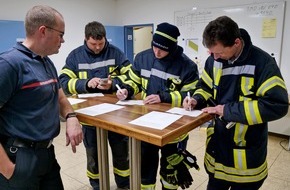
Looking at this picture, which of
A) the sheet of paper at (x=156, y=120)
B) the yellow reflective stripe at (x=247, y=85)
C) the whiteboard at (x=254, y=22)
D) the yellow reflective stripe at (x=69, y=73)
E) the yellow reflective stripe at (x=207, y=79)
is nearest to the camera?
the sheet of paper at (x=156, y=120)

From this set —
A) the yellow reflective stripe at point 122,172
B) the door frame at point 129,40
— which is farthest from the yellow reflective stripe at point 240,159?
the door frame at point 129,40

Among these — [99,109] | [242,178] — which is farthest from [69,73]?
[242,178]

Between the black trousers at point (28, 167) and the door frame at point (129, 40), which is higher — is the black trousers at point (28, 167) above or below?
below

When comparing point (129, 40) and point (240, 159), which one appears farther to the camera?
point (129, 40)

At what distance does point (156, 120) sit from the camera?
126cm

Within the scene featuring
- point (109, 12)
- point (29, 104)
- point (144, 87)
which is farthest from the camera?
point (109, 12)

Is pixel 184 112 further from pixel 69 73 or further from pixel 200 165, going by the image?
pixel 200 165

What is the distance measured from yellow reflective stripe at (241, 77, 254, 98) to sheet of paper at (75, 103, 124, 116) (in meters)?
0.74

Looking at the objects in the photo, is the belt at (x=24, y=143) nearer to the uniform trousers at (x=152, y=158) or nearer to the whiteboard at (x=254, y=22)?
the uniform trousers at (x=152, y=158)

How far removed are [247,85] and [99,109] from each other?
2.83 feet

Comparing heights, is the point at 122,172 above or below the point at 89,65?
below

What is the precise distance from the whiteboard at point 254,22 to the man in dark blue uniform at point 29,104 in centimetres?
327

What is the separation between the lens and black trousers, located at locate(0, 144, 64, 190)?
1.15m

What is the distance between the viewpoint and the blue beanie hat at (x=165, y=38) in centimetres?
169
